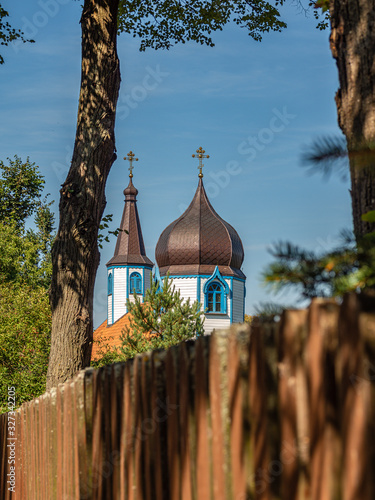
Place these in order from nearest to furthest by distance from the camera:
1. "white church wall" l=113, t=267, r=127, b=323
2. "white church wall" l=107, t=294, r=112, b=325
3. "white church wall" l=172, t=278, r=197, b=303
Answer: "white church wall" l=172, t=278, r=197, b=303, "white church wall" l=113, t=267, r=127, b=323, "white church wall" l=107, t=294, r=112, b=325

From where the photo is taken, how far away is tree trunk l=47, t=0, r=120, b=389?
26.9ft

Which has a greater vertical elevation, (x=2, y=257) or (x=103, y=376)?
(x=2, y=257)

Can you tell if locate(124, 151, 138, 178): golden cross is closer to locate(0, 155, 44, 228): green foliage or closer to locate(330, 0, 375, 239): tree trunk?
locate(0, 155, 44, 228): green foliage

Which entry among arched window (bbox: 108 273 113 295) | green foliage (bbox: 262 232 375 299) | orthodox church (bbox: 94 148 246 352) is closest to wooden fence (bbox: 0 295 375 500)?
green foliage (bbox: 262 232 375 299)

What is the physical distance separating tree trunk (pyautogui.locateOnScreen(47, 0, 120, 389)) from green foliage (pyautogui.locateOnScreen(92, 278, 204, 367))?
23.4 m

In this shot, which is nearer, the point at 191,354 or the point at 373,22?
the point at 191,354

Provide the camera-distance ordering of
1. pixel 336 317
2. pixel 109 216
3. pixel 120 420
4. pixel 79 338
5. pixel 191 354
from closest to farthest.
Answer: pixel 336 317
pixel 191 354
pixel 120 420
pixel 79 338
pixel 109 216

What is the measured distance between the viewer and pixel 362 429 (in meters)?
1.70

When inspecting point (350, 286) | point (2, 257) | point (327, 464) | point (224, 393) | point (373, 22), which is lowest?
point (327, 464)

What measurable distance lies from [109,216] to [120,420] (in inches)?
255

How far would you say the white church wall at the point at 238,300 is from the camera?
2184 inches

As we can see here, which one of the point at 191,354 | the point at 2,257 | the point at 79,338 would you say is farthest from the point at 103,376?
the point at 2,257

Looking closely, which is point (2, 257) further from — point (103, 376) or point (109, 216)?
point (103, 376)

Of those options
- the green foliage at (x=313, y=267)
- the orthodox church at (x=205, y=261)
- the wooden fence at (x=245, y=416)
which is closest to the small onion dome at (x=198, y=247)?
the orthodox church at (x=205, y=261)
